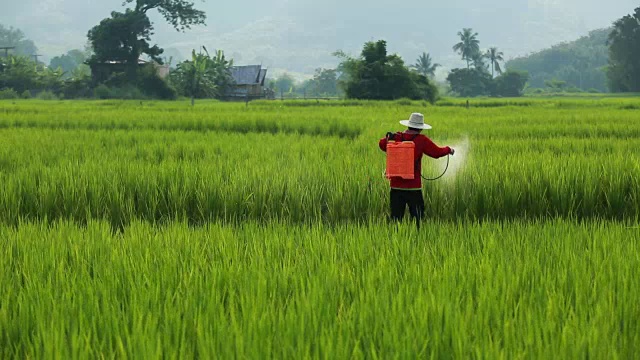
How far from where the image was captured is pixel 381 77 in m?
30.6

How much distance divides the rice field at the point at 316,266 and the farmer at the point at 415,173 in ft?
1.08

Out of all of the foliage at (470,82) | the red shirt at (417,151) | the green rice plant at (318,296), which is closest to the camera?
the green rice plant at (318,296)

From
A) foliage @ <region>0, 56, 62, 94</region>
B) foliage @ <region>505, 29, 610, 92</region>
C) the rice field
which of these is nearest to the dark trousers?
the rice field

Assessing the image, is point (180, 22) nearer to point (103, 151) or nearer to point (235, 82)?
point (235, 82)

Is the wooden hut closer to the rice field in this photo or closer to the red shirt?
the rice field

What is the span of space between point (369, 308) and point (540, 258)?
1020 mm

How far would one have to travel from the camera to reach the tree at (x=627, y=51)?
50719 millimetres

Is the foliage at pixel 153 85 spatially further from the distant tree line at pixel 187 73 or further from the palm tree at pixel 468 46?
the palm tree at pixel 468 46

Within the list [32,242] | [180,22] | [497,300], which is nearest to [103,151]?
[32,242]

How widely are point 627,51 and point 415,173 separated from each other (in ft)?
182

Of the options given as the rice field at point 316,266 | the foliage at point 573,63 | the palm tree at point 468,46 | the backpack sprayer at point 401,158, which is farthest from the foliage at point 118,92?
the foliage at point 573,63

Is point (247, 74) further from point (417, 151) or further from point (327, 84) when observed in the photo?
point (417, 151)

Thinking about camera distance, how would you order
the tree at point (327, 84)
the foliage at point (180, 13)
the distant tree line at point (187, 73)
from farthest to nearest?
the tree at point (327, 84) < the foliage at point (180, 13) < the distant tree line at point (187, 73)

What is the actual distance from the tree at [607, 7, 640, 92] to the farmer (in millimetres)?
54578
